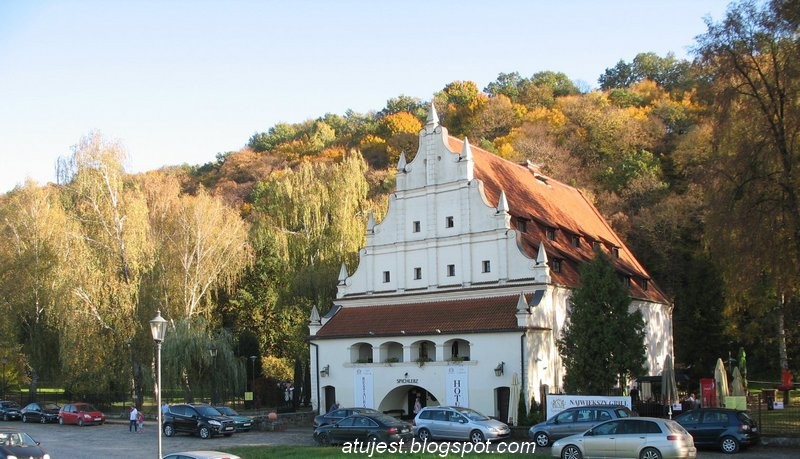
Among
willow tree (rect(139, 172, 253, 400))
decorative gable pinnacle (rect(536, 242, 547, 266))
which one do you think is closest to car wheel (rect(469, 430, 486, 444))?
decorative gable pinnacle (rect(536, 242, 547, 266))

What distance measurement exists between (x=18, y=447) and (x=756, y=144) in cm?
2702

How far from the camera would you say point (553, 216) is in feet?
154

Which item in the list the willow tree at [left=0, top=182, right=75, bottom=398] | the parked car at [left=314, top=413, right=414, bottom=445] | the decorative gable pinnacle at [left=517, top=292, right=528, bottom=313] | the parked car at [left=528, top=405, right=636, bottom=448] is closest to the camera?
the parked car at [left=528, top=405, right=636, bottom=448]

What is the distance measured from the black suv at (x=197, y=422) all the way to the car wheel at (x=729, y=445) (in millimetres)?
20020

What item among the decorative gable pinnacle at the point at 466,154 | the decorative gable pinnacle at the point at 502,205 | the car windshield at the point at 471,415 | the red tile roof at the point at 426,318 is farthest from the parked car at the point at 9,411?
Result: the car windshield at the point at 471,415

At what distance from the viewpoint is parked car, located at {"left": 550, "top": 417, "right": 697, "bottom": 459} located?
73.0 feet

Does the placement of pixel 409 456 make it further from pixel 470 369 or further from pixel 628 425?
pixel 470 369

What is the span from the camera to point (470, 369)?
125ft

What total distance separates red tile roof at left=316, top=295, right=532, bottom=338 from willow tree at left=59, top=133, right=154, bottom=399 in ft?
41.8

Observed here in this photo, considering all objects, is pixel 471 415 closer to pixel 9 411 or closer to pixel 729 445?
pixel 729 445

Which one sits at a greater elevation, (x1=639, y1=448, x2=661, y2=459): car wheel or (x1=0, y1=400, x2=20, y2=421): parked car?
(x1=639, y1=448, x2=661, y2=459): car wheel

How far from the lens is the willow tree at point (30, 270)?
53969 mm

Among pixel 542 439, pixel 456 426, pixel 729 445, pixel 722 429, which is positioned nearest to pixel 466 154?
pixel 456 426

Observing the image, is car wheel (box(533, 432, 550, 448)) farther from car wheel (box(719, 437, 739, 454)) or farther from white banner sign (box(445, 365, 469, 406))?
white banner sign (box(445, 365, 469, 406))
